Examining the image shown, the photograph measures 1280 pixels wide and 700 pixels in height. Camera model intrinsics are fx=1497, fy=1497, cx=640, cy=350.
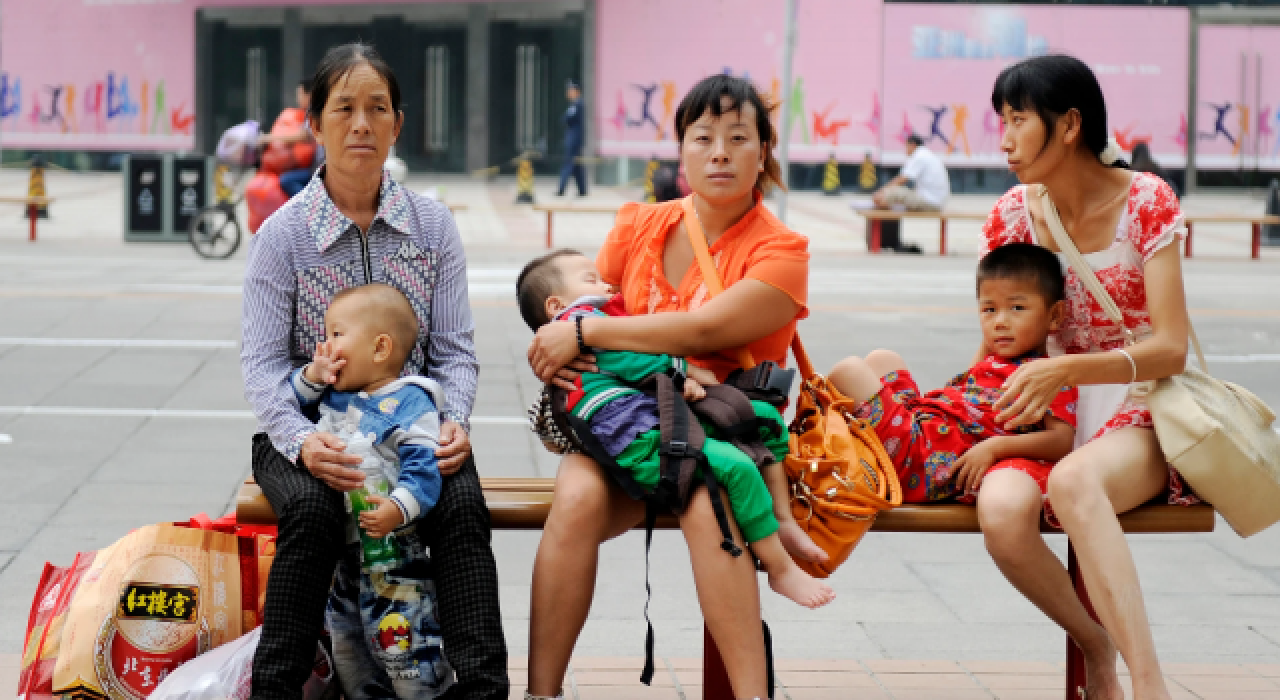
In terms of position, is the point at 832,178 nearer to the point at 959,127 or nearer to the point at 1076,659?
the point at 959,127

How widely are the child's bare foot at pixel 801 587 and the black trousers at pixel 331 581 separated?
61cm

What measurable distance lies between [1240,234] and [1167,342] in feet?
63.1

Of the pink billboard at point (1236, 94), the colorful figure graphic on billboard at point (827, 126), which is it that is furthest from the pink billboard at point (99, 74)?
the pink billboard at point (1236, 94)

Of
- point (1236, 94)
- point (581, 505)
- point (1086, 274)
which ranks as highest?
point (1236, 94)

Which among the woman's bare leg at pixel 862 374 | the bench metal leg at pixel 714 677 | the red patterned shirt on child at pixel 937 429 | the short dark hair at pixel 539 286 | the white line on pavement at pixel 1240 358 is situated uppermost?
the short dark hair at pixel 539 286

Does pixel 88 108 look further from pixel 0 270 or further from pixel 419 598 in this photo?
pixel 419 598

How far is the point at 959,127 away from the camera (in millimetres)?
27969

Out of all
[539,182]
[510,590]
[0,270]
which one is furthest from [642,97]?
[510,590]

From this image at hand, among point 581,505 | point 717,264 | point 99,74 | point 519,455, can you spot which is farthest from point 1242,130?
point 581,505

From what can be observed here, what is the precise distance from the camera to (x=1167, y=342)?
336cm

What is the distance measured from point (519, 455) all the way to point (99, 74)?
26234 millimetres

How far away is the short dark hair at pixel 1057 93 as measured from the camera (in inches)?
134

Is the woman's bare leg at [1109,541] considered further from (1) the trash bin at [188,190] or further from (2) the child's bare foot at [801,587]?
(1) the trash bin at [188,190]

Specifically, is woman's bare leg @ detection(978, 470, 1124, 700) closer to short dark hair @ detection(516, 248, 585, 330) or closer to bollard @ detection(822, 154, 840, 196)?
short dark hair @ detection(516, 248, 585, 330)
